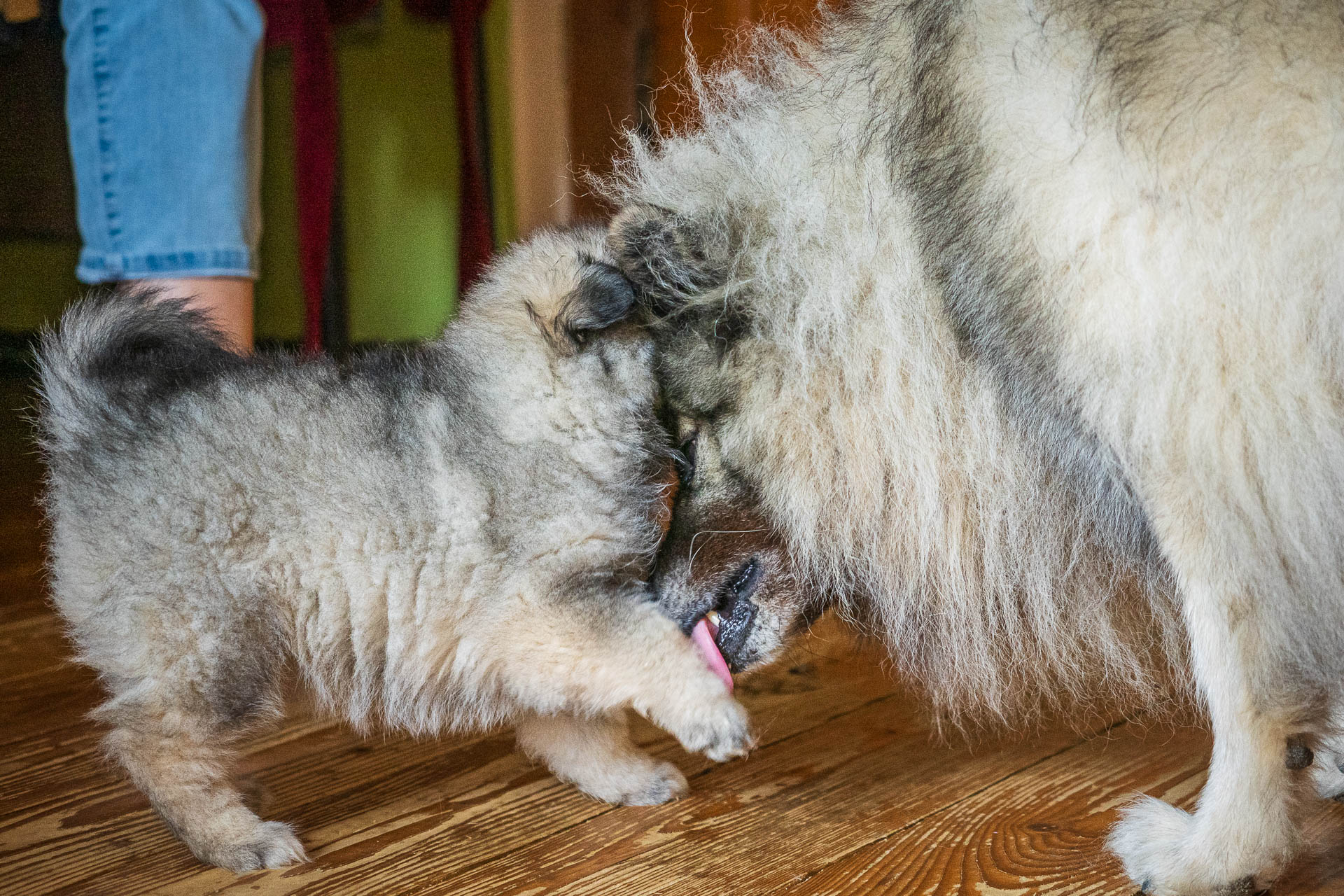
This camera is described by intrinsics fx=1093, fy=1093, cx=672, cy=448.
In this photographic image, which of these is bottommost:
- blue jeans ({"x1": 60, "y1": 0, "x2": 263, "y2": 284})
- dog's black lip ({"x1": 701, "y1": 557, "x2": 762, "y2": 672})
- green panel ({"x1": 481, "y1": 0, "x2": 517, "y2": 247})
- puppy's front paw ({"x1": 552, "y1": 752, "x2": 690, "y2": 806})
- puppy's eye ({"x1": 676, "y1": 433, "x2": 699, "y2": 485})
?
puppy's front paw ({"x1": 552, "y1": 752, "x2": 690, "y2": 806})

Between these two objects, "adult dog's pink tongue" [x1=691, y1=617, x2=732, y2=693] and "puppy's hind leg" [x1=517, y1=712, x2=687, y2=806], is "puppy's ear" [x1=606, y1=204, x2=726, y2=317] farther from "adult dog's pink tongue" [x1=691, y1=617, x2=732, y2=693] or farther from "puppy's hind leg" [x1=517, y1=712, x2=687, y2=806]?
"puppy's hind leg" [x1=517, y1=712, x2=687, y2=806]

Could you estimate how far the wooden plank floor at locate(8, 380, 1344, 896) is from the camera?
4.16 ft

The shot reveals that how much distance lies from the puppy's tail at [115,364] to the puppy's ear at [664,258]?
56 cm

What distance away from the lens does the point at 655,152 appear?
65.4 inches

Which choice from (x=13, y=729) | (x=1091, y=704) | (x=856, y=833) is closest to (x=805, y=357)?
(x=856, y=833)

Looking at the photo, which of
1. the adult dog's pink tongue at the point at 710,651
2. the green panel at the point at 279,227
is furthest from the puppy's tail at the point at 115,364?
the green panel at the point at 279,227

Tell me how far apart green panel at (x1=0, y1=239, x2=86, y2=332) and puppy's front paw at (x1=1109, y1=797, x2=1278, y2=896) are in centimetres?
287

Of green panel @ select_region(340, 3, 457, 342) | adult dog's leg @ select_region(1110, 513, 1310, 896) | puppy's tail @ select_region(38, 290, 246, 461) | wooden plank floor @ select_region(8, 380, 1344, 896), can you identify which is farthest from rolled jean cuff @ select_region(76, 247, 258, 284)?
green panel @ select_region(340, 3, 457, 342)

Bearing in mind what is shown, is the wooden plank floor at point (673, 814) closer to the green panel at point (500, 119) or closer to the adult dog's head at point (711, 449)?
the adult dog's head at point (711, 449)

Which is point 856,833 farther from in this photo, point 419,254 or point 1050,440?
point 419,254

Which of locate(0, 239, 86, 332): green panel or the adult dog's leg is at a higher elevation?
locate(0, 239, 86, 332): green panel

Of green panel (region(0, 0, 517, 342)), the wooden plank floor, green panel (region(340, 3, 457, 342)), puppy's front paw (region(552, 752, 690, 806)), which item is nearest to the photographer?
the wooden plank floor

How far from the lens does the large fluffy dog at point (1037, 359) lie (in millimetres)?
1052

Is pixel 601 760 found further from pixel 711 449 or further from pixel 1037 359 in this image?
pixel 1037 359
